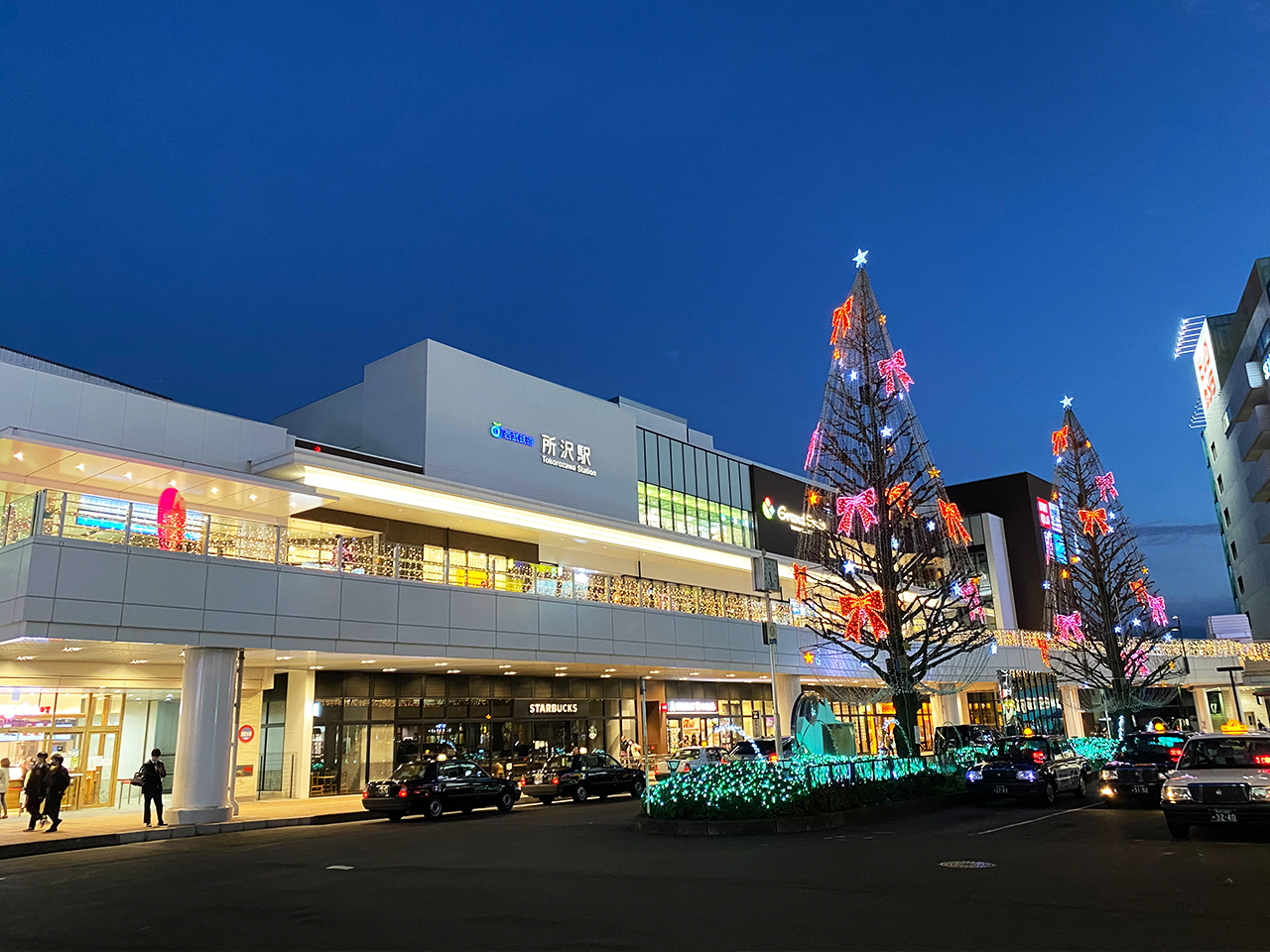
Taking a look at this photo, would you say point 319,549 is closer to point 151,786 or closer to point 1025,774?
point 151,786

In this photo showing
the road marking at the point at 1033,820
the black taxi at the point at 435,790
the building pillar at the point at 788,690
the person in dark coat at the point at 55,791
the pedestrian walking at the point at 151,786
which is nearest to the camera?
the road marking at the point at 1033,820

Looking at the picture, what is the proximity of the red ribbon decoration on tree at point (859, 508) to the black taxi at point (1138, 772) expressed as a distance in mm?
8612

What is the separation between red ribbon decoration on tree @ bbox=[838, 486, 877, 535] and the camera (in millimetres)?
27078

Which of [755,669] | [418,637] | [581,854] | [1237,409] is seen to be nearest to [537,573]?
[418,637]

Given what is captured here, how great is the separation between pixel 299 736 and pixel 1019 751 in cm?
2107

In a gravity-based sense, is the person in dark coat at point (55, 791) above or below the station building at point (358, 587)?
below

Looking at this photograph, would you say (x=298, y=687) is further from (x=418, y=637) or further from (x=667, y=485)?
(x=667, y=485)

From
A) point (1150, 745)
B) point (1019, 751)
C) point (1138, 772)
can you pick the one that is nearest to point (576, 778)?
point (1019, 751)

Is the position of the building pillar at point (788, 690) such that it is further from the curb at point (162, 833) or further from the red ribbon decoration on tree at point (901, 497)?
the curb at point (162, 833)

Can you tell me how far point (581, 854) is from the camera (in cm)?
1444

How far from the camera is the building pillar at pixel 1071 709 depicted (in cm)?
6681

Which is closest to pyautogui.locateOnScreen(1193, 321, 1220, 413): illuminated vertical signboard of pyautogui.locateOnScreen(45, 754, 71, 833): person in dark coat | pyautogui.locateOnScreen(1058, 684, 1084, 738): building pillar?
pyautogui.locateOnScreen(1058, 684, 1084, 738): building pillar

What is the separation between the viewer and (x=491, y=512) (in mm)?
31312

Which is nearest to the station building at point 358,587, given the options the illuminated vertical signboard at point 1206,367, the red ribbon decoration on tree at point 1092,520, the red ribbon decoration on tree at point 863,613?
the red ribbon decoration on tree at point 863,613
